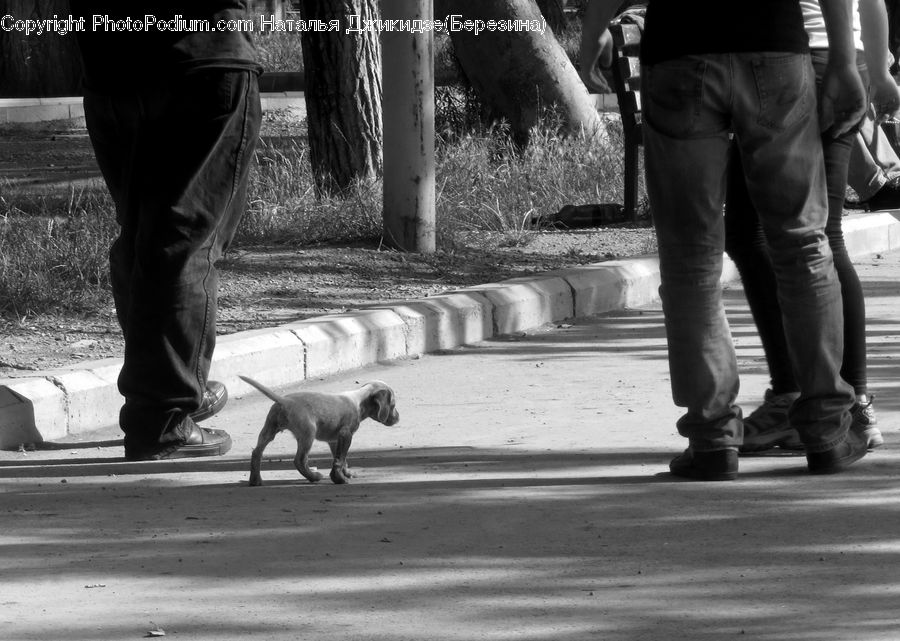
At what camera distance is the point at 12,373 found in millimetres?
5703

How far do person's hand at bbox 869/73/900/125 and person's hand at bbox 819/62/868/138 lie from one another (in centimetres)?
32

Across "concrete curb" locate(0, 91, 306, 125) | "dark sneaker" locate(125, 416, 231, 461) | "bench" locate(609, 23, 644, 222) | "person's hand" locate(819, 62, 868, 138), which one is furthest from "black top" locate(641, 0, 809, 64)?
"concrete curb" locate(0, 91, 306, 125)

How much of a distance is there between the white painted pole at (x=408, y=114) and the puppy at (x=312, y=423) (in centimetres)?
388

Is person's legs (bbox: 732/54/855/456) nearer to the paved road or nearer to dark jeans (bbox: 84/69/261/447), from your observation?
the paved road

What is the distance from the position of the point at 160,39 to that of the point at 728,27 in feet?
5.59

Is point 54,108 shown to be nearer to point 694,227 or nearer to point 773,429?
point 773,429

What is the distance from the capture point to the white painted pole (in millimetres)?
8312

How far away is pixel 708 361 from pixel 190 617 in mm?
1699

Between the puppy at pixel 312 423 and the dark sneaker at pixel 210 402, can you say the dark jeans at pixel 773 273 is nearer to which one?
the puppy at pixel 312 423

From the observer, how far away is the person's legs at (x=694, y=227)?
425 centimetres

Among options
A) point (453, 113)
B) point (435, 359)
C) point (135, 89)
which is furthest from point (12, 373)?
point (453, 113)

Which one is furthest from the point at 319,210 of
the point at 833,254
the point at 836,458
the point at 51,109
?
the point at 51,109

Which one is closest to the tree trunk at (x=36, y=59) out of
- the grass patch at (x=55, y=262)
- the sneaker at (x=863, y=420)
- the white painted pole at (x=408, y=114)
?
the grass patch at (x=55, y=262)

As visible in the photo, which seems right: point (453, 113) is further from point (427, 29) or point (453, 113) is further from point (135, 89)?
point (135, 89)
